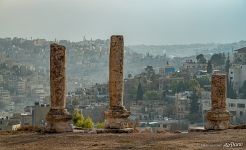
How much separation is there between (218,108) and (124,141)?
580 cm

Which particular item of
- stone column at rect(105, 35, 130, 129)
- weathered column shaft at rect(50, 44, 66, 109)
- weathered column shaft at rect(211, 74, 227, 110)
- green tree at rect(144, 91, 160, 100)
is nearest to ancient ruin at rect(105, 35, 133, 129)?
stone column at rect(105, 35, 130, 129)

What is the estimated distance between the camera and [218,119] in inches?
898

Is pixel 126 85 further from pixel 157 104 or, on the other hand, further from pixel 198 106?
pixel 198 106

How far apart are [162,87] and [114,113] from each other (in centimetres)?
9945

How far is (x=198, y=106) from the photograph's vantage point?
97375mm

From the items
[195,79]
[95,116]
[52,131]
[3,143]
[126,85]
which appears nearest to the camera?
[3,143]

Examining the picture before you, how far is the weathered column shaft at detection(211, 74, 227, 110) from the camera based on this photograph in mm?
23453

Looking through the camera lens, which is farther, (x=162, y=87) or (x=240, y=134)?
(x=162, y=87)

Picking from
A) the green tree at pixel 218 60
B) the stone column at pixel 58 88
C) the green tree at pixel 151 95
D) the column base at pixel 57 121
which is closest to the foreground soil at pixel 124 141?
the column base at pixel 57 121

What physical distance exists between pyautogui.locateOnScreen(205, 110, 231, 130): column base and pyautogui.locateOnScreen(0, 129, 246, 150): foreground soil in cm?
95

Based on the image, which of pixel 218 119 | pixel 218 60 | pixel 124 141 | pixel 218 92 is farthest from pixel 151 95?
pixel 124 141

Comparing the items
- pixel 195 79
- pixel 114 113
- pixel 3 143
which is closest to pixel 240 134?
pixel 114 113

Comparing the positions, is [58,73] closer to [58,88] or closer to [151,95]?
[58,88]

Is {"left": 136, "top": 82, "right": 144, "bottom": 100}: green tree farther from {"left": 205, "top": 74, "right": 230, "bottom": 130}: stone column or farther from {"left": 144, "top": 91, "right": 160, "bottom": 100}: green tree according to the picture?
{"left": 205, "top": 74, "right": 230, "bottom": 130}: stone column
